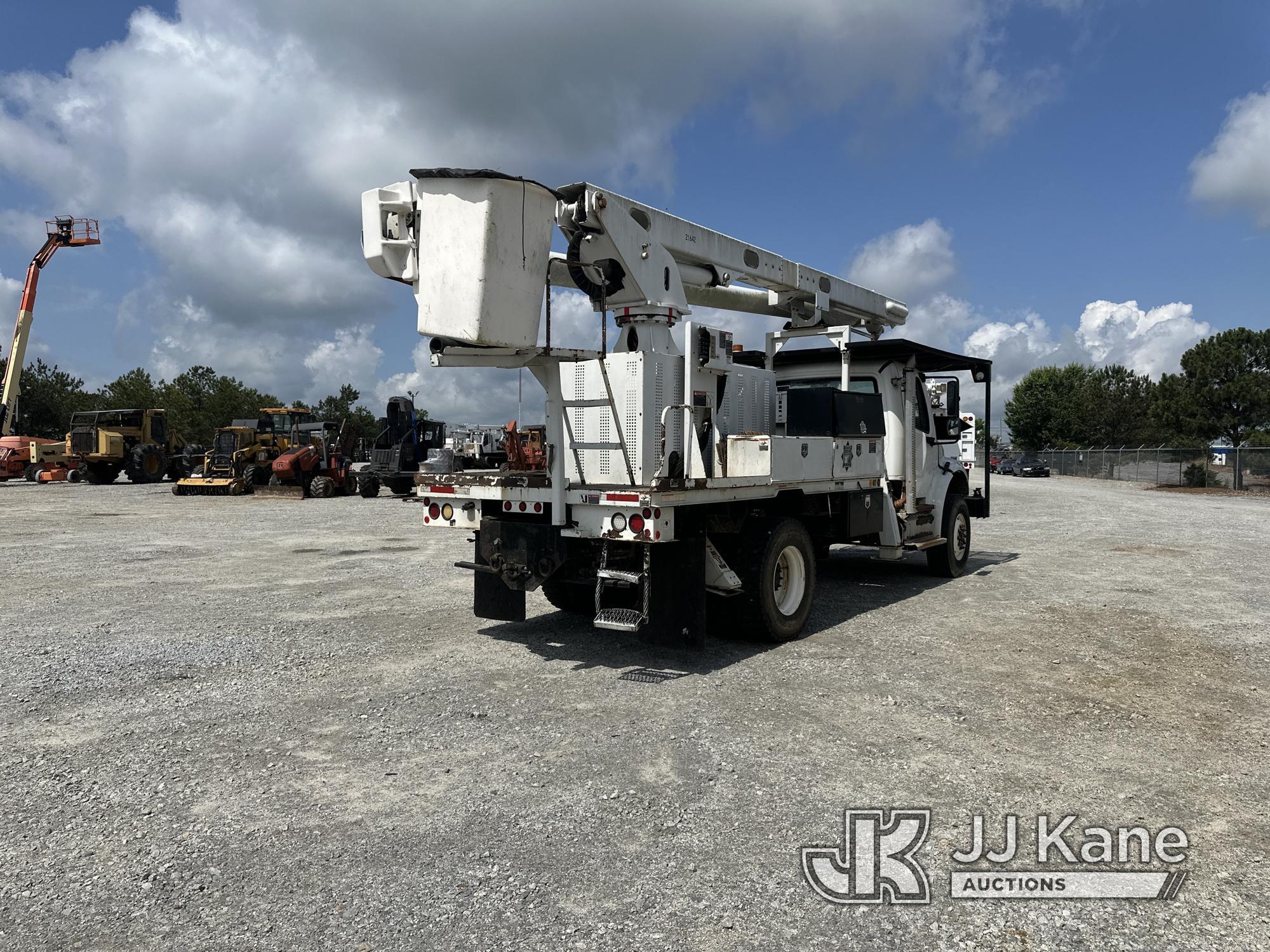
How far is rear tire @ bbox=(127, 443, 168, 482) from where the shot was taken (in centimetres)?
3116

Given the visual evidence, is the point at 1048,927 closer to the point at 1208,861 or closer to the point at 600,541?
the point at 1208,861

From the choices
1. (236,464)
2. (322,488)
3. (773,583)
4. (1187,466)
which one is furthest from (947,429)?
(1187,466)

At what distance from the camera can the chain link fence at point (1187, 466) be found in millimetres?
32438

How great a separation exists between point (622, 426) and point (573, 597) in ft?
7.97

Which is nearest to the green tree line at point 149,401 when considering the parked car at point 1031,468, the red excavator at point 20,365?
the red excavator at point 20,365

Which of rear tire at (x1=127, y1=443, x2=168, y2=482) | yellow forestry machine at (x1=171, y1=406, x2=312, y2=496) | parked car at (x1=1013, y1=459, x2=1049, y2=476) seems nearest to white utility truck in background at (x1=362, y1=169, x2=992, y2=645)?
yellow forestry machine at (x1=171, y1=406, x2=312, y2=496)

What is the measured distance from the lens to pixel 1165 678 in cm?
592

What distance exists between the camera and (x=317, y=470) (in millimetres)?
25172

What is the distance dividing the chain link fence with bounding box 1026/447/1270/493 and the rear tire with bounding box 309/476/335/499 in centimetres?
3327

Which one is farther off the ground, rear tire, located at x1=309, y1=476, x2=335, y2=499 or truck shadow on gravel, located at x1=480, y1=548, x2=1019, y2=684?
rear tire, located at x1=309, y1=476, x2=335, y2=499

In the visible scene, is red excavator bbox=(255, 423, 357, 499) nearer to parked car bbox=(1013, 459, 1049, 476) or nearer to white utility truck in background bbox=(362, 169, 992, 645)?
white utility truck in background bbox=(362, 169, 992, 645)

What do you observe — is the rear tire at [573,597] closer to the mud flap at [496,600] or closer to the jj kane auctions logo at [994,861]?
the mud flap at [496,600]

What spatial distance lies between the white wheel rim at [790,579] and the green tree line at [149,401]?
43.9m

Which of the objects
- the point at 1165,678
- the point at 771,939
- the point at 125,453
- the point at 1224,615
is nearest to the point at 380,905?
the point at 771,939
